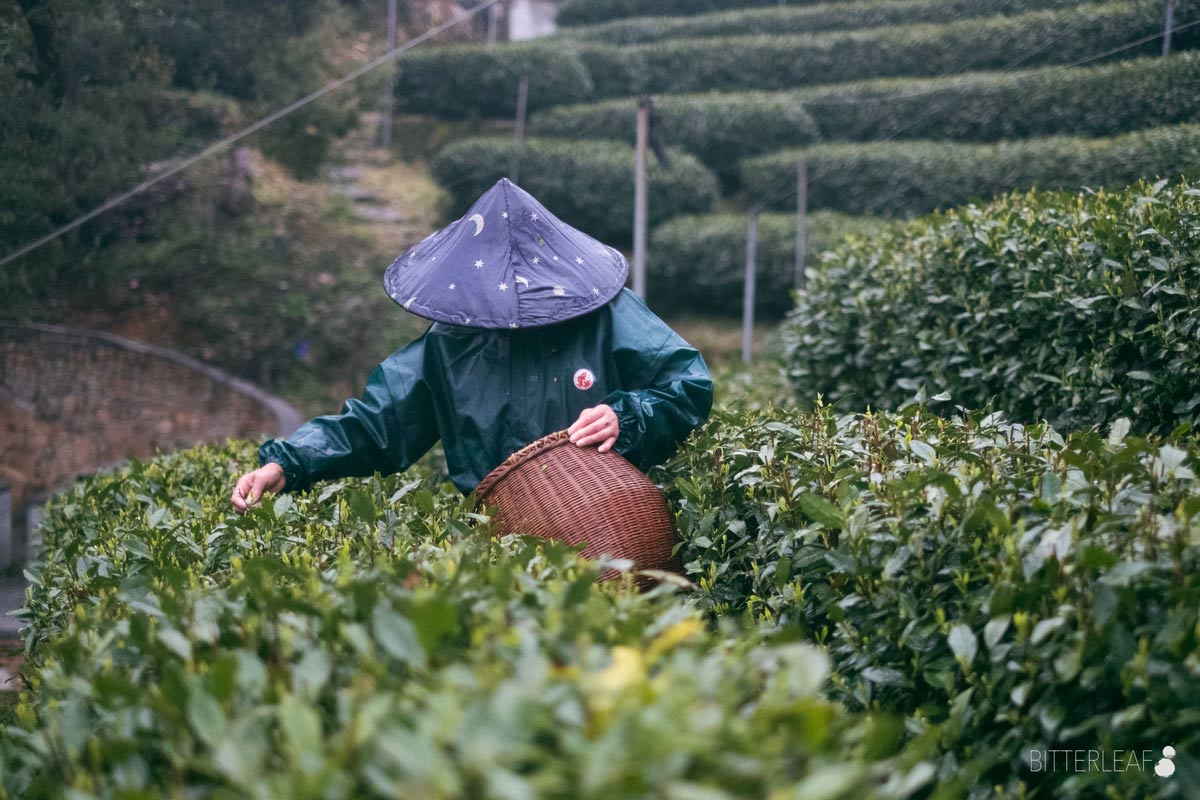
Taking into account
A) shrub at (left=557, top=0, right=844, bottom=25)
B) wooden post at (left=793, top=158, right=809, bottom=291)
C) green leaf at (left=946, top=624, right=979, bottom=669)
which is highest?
shrub at (left=557, top=0, right=844, bottom=25)

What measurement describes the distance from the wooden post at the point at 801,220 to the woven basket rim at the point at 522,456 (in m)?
8.27

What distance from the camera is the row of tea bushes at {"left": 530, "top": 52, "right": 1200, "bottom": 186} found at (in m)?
5.15

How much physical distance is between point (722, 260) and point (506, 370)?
30.0ft

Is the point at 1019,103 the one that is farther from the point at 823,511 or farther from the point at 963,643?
the point at 963,643

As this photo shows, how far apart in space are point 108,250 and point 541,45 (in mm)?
8142

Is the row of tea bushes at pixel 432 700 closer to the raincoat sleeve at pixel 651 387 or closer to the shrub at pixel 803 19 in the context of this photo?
the raincoat sleeve at pixel 651 387

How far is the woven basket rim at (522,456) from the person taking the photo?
254 centimetres

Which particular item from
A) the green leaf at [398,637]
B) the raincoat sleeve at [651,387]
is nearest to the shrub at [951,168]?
the raincoat sleeve at [651,387]

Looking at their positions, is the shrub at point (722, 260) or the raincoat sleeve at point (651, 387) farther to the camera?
the shrub at point (722, 260)

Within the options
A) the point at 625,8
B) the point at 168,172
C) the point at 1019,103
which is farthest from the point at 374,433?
the point at 625,8

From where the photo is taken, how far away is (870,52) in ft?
35.0

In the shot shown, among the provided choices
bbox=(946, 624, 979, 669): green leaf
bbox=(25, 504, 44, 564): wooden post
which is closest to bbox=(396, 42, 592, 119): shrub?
bbox=(25, 504, 44, 564): wooden post

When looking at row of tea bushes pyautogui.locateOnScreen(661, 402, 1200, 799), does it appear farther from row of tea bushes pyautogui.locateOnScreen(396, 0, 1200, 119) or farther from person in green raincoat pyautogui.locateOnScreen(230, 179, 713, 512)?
row of tea bushes pyautogui.locateOnScreen(396, 0, 1200, 119)

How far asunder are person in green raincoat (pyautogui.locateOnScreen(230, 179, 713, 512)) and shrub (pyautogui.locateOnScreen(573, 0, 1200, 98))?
135 inches
